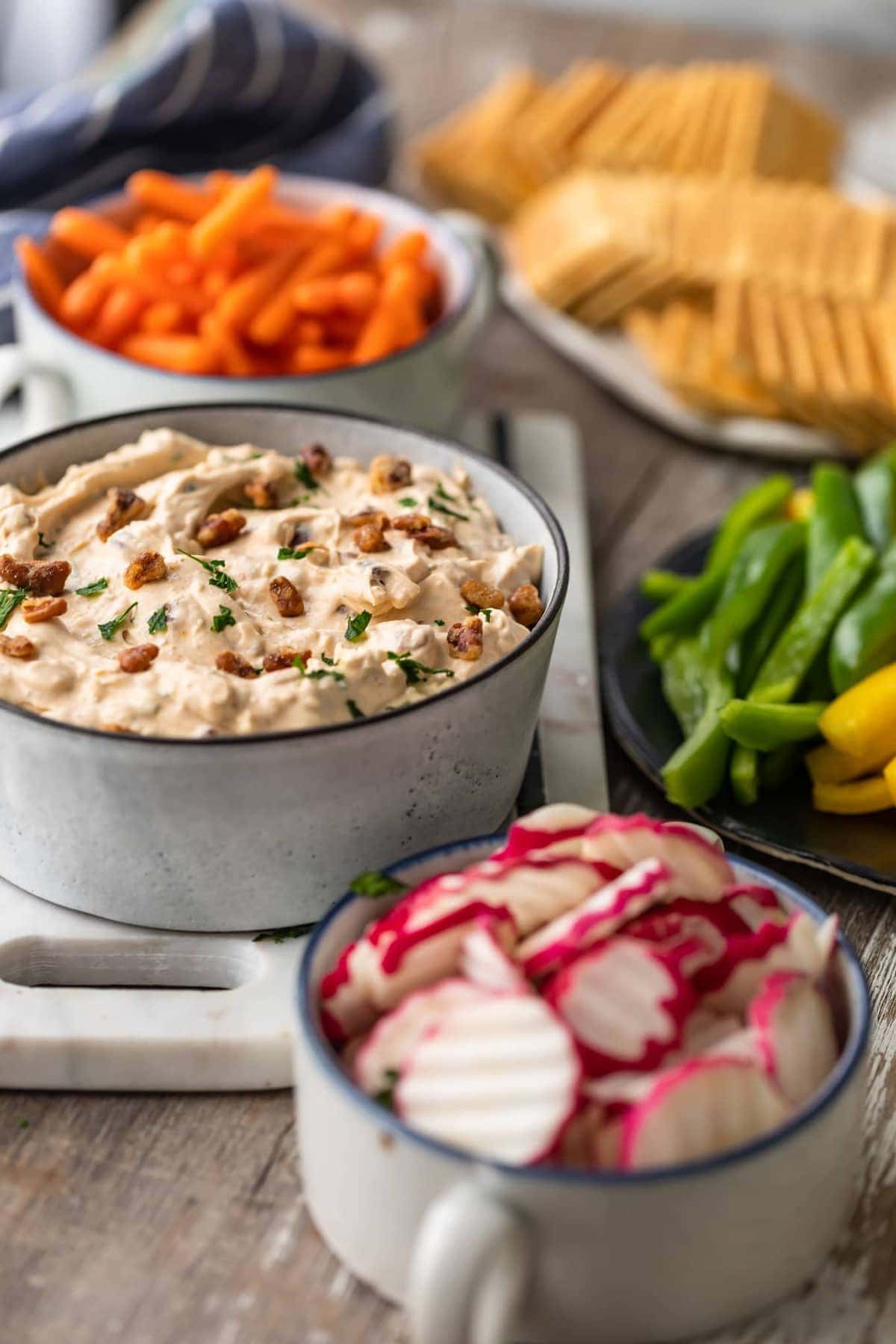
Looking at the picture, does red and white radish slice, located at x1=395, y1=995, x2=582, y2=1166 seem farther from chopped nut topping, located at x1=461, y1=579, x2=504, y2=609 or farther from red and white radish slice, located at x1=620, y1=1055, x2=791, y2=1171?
chopped nut topping, located at x1=461, y1=579, x2=504, y2=609

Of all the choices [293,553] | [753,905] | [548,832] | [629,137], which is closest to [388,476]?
[293,553]

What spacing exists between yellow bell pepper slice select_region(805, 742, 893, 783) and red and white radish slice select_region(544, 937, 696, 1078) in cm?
70

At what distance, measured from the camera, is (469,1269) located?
1110mm

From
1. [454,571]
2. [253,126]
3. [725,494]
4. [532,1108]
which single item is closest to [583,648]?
[454,571]

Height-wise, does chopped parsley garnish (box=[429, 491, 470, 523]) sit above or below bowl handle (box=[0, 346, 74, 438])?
above

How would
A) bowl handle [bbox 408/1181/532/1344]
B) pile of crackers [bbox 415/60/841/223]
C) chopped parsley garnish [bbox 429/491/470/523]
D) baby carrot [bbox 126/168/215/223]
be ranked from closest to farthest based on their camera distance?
bowl handle [bbox 408/1181/532/1344] → chopped parsley garnish [bbox 429/491/470/523] → baby carrot [bbox 126/168/215/223] → pile of crackers [bbox 415/60/841/223]

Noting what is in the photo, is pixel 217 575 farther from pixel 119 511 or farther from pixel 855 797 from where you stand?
pixel 855 797

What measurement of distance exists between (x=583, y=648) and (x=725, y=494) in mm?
697

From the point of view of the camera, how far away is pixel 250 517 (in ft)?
6.12

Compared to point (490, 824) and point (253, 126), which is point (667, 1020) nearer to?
point (490, 824)

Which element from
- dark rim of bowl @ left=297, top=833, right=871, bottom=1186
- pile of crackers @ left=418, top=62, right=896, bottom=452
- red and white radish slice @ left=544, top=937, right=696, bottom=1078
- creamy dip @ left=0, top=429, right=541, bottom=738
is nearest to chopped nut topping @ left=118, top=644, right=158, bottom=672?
creamy dip @ left=0, top=429, right=541, bottom=738

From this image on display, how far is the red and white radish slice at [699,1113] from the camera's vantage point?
1.16 m

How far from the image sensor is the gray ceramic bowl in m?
1.46

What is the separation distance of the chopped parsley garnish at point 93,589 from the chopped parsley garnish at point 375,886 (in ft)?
1.58
